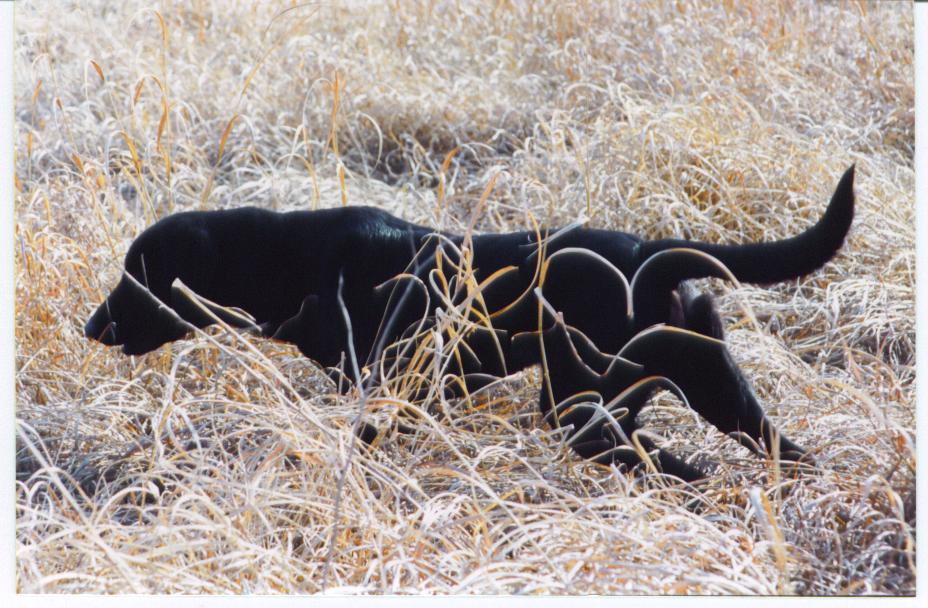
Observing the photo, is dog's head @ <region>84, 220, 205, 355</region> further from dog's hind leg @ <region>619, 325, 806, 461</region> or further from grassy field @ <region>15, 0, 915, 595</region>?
dog's hind leg @ <region>619, 325, 806, 461</region>

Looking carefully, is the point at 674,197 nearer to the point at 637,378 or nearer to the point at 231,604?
the point at 637,378

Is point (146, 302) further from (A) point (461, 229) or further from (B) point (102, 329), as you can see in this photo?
(A) point (461, 229)

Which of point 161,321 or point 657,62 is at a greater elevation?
point 657,62

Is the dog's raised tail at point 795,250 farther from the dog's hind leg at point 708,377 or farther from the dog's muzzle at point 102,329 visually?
the dog's muzzle at point 102,329

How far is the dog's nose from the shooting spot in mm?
2625

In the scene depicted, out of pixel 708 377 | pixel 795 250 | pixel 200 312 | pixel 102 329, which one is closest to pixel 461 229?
pixel 200 312

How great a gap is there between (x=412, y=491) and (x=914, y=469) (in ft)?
3.53

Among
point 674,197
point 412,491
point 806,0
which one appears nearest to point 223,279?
point 412,491

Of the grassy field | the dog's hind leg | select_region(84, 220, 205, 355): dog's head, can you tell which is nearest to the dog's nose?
select_region(84, 220, 205, 355): dog's head

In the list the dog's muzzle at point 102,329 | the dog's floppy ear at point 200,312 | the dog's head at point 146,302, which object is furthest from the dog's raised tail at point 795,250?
the dog's muzzle at point 102,329

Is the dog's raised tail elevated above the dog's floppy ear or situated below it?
above

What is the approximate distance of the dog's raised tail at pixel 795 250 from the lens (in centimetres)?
197

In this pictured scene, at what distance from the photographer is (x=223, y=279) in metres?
2.59

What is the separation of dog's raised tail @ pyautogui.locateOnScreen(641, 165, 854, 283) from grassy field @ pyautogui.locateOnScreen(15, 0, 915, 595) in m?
0.21
